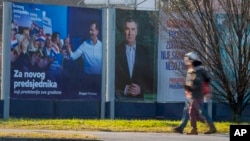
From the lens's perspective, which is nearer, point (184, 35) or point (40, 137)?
point (40, 137)

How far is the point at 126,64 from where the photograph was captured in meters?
26.5

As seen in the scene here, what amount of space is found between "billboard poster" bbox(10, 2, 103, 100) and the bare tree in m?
4.12

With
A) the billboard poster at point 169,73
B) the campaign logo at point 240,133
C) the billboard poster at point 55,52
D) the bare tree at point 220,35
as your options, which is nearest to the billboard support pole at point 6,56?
the billboard poster at point 55,52

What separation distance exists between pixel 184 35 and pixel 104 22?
4049 mm

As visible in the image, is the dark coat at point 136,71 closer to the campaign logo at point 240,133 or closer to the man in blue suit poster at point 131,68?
the man in blue suit poster at point 131,68

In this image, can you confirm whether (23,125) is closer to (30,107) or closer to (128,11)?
(30,107)

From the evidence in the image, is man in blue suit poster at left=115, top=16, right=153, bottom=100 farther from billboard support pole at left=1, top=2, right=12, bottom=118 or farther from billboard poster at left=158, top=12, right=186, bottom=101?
billboard support pole at left=1, top=2, right=12, bottom=118

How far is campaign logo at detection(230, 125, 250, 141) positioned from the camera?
9117mm

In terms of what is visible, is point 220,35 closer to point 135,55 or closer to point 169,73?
point 169,73

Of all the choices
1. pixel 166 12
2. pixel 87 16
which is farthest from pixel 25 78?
pixel 166 12

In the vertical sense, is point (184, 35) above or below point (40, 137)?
above

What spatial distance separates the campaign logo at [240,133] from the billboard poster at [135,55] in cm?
1712

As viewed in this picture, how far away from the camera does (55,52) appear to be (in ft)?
85.1

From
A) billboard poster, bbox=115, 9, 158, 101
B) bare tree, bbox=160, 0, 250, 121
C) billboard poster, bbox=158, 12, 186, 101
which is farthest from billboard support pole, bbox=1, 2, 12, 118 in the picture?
bare tree, bbox=160, 0, 250, 121
